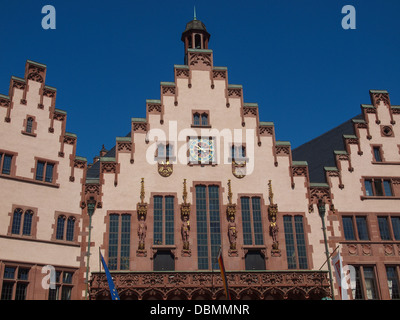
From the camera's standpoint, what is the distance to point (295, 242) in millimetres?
36000

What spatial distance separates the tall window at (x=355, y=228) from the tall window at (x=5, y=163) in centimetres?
2248

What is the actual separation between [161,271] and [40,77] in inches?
612

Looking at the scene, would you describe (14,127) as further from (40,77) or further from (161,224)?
(161,224)

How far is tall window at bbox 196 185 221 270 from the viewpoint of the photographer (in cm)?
3478

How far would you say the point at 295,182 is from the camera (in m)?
37.8

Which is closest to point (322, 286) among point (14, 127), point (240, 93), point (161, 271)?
point (161, 271)

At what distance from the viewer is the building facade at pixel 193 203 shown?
32531mm

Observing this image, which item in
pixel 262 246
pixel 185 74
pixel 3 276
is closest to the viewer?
pixel 3 276

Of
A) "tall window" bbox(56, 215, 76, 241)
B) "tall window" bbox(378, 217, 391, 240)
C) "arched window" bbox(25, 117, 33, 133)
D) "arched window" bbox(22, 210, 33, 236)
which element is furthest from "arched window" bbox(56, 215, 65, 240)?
"tall window" bbox(378, 217, 391, 240)

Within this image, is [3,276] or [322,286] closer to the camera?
[3,276]

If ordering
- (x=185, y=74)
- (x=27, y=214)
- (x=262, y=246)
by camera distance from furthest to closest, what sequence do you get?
(x=185, y=74) < (x=262, y=246) < (x=27, y=214)

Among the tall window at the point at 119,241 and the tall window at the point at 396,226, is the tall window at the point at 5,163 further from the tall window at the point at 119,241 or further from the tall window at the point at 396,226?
the tall window at the point at 396,226

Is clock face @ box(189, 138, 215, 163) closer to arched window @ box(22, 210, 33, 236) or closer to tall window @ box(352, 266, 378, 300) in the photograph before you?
arched window @ box(22, 210, 33, 236)

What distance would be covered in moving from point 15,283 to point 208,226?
494 inches
